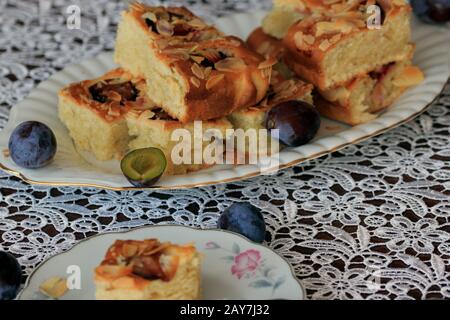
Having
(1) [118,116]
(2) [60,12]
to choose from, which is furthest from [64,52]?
(1) [118,116]

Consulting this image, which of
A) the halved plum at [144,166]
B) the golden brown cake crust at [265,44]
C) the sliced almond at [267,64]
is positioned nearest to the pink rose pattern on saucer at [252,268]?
the halved plum at [144,166]

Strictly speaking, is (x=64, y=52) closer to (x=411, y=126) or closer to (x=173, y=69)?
(x=173, y=69)

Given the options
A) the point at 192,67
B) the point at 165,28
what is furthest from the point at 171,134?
the point at 165,28

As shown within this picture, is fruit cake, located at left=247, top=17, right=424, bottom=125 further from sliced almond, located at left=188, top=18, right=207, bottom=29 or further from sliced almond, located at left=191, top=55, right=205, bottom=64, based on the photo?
sliced almond, located at left=191, top=55, right=205, bottom=64

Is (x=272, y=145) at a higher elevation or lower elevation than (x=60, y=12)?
lower

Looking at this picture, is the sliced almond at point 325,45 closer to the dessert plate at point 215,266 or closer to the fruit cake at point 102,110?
the fruit cake at point 102,110

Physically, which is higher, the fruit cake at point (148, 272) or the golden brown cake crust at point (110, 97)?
the golden brown cake crust at point (110, 97)

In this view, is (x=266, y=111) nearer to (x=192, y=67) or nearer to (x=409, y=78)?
(x=192, y=67)
